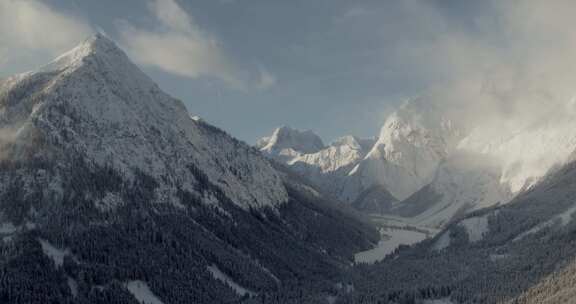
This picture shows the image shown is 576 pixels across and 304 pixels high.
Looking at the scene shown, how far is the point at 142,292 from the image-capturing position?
18212 centimetres

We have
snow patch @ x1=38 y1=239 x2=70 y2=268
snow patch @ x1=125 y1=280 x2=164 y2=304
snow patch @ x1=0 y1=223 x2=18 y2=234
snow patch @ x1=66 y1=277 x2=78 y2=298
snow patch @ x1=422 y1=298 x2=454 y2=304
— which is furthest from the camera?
snow patch @ x1=422 y1=298 x2=454 y2=304

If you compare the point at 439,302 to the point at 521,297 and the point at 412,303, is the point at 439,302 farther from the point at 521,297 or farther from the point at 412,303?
the point at 521,297

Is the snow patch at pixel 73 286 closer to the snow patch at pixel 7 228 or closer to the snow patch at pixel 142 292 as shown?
the snow patch at pixel 142 292

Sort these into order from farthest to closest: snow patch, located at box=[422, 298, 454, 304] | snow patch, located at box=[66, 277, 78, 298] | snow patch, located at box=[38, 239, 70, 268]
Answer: snow patch, located at box=[422, 298, 454, 304] < snow patch, located at box=[38, 239, 70, 268] < snow patch, located at box=[66, 277, 78, 298]

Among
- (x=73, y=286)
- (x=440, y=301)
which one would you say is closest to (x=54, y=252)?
(x=73, y=286)

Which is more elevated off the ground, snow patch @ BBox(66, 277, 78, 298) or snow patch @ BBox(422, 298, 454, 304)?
snow patch @ BBox(422, 298, 454, 304)

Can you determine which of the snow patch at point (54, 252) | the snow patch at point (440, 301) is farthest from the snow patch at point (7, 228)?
the snow patch at point (440, 301)

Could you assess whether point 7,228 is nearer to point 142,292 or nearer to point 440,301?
point 142,292

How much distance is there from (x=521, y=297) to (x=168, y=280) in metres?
102

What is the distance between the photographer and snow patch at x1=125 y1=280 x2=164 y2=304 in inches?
7028

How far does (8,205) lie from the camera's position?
194 meters

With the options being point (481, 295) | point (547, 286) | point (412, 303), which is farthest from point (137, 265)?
point (547, 286)

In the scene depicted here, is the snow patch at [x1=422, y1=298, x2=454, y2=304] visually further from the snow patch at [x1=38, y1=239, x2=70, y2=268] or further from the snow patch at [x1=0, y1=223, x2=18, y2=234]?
the snow patch at [x1=0, y1=223, x2=18, y2=234]

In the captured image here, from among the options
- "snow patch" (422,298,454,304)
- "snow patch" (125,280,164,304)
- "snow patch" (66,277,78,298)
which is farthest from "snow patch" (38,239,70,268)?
"snow patch" (422,298,454,304)
